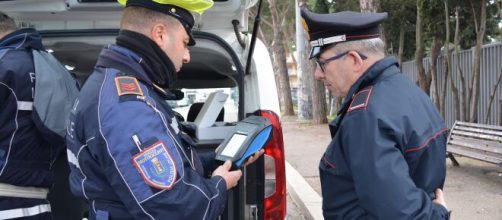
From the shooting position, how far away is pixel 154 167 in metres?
1.72

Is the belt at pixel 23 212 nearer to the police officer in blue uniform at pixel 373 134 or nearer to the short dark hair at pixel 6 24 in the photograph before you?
the short dark hair at pixel 6 24

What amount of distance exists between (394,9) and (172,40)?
47.7ft

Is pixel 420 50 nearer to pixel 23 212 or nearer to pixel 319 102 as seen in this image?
pixel 319 102

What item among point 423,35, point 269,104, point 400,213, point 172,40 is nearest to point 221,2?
point 269,104

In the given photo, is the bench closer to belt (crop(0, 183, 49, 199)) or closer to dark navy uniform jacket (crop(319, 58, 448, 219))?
dark navy uniform jacket (crop(319, 58, 448, 219))

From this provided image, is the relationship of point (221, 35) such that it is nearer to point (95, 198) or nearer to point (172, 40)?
point (172, 40)

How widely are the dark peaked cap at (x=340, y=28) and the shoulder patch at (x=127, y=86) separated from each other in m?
0.79

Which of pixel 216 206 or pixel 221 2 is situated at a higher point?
pixel 221 2

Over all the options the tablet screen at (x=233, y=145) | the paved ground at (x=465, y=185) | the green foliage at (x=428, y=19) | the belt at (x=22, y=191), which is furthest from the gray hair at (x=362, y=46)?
the green foliage at (x=428, y=19)

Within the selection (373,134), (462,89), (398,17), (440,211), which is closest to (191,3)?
(373,134)

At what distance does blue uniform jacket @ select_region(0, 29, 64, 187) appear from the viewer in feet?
8.34

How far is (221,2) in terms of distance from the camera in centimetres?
280

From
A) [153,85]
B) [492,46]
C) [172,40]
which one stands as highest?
[172,40]

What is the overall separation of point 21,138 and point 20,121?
0.28 feet
